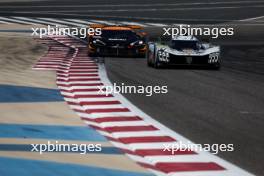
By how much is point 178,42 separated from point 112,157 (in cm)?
1302

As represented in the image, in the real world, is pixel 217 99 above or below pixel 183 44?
below

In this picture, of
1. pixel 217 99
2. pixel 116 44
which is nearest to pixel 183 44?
pixel 116 44

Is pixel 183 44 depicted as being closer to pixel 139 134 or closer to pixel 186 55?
pixel 186 55

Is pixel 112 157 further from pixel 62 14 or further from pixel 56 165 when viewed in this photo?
pixel 62 14

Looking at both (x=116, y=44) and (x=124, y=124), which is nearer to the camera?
(x=124, y=124)

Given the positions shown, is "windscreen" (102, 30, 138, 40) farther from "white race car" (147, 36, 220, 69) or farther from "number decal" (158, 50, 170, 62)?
"number decal" (158, 50, 170, 62)

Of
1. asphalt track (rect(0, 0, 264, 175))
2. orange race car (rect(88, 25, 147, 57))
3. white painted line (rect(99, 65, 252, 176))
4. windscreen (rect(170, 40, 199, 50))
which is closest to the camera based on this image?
white painted line (rect(99, 65, 252, 176))

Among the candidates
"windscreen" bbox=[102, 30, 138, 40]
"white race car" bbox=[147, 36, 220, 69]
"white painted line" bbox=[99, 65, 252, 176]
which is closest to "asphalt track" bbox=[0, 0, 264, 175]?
"white painted line" bbox=[99, 65, 252, 176]

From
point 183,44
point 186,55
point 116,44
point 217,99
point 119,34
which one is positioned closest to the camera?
point 217,99

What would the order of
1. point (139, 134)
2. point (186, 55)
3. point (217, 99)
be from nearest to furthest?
point (139, 134) → point (217, 99) → point (186, 55)

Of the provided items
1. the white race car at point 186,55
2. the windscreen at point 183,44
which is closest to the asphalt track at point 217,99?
the white race car at point 186,55

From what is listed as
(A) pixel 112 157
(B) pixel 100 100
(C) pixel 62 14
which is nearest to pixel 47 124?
(A) pixel 112 157

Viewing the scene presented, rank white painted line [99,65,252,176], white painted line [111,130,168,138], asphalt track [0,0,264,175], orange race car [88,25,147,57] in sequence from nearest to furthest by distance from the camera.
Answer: white painted line [99,65,252,176] < asphalt track [0,0,264,175] < white painted line [111,130,168,138] < orange race car [88,25,147,57]

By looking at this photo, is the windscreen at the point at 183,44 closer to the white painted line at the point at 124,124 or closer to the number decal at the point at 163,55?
the number decal at the point at 163,55
